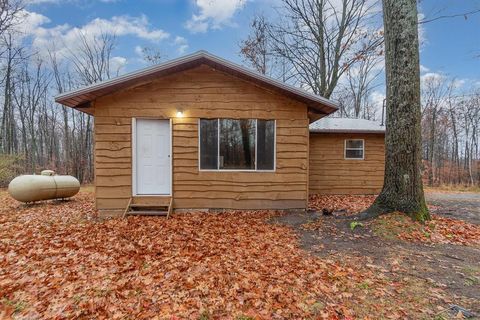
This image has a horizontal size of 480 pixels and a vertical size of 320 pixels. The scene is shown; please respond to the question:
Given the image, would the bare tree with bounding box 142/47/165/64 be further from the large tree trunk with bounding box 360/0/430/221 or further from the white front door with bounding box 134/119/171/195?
the large tree trunk with bounding box 360/0/430/221

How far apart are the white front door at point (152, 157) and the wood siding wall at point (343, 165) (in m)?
6.24

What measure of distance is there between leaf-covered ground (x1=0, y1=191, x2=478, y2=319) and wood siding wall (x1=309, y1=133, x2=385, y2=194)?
608 cm

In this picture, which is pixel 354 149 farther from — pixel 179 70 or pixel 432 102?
pixel 432 102

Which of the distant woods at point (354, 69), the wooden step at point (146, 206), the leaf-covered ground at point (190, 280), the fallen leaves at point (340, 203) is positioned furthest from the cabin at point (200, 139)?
the distant woods at point (354, 69)

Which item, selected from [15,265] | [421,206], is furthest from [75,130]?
[421,206]

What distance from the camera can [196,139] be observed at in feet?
21.4

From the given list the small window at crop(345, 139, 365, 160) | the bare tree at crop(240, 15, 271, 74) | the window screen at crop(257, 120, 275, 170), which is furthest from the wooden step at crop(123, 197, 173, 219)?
the bare tree at crop(240, 15, 271, 74)

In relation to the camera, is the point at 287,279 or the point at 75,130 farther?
the point at 75,130

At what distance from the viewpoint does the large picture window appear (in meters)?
6.56

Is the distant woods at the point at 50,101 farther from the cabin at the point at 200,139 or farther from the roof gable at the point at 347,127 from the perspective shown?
the roof gable at the point at 347,127

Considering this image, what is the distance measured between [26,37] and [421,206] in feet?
74.7

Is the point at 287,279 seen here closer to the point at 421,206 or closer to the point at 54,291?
the point at 54,291

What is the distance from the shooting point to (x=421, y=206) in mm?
4840

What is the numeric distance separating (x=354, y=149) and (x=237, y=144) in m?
6.07
